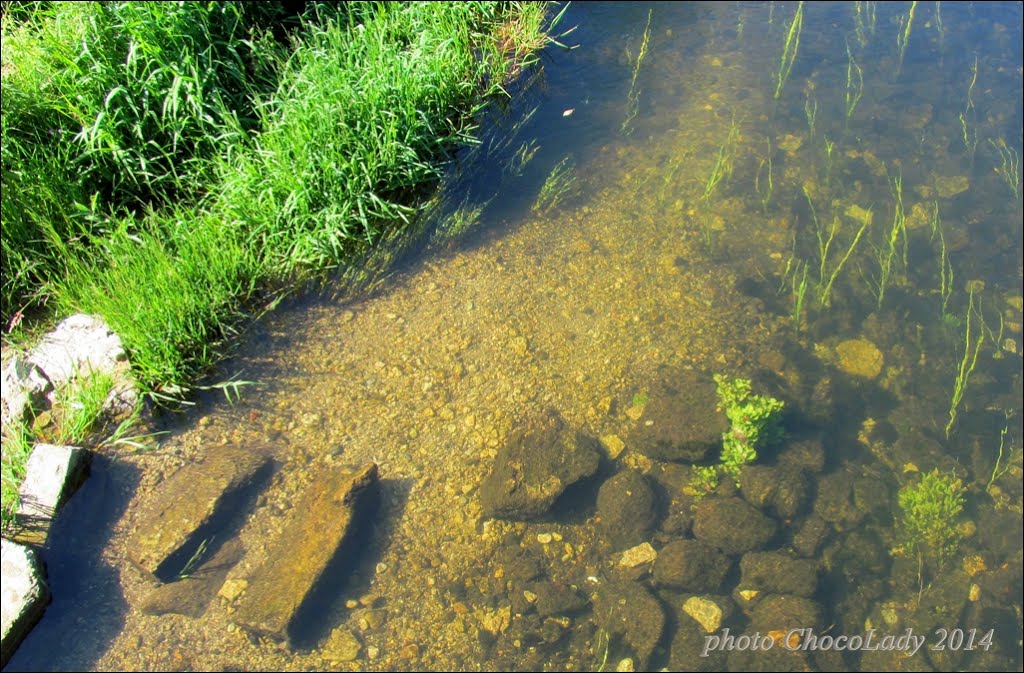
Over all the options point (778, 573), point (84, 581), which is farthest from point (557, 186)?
point (84, 581)

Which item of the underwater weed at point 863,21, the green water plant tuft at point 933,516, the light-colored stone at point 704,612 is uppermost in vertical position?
the underwater weed at point 863,21

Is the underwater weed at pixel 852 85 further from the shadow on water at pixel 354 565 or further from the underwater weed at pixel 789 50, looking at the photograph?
the shadow on water at pixel 354 565

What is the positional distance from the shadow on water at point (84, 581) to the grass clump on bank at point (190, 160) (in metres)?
0.59

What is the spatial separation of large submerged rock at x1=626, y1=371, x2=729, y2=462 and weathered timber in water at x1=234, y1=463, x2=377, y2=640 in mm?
1518

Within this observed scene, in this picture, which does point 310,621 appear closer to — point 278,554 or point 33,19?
point 278,554

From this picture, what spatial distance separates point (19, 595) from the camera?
9.67ft

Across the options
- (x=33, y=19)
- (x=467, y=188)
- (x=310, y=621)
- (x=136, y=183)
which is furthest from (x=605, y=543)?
(x=33, y=19)

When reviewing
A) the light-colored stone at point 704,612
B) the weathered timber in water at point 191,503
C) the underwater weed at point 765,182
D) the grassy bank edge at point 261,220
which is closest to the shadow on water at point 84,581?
the weathered timber in water at point 191,503

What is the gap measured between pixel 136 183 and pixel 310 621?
295 cm

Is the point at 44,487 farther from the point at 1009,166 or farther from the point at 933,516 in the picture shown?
the point at 1009,166

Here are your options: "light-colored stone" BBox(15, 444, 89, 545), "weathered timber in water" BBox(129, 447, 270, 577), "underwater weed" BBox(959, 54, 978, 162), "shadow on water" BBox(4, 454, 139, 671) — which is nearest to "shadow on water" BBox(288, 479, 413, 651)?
"weathered timber in water" BBox(129, 447, 270, 577)

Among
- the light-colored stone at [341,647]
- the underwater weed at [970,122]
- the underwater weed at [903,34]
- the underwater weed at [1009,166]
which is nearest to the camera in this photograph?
the light-colored stone at [341,647]

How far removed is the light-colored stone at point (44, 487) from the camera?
10.5 feet

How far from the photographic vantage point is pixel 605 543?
355 centimetres
